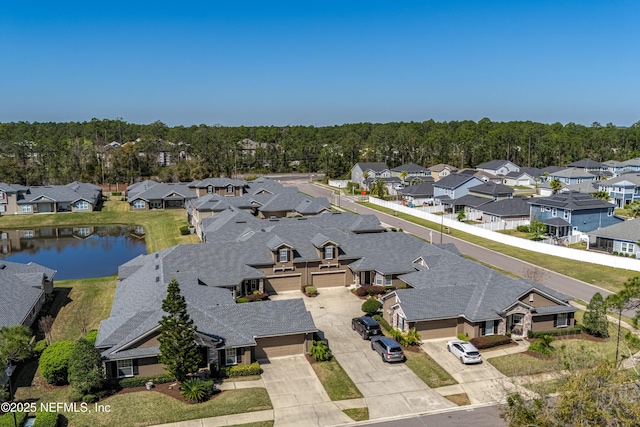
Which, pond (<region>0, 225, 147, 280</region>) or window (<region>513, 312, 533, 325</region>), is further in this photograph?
pond (<region>0, 225, 147, 280</region>)

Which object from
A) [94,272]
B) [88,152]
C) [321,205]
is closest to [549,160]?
[321,205]

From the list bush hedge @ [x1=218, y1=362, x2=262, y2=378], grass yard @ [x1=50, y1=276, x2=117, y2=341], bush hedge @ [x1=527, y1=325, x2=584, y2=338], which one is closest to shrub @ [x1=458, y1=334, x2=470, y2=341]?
bush hedge @ [x1=527, y1=325, x2=584, y2=338]

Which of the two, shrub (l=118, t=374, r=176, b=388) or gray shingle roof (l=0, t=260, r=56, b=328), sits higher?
gray shingle roof (l=0, t=260, r=56, b=328)

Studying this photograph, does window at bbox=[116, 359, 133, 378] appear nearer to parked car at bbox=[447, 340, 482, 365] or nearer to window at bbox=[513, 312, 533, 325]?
parked car at bbox=[447, 340, 482, 365]

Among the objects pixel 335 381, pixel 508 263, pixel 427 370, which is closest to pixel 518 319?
pixel 427 370

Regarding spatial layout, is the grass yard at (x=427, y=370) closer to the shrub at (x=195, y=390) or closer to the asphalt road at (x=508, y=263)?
the shrub at (x=195, y=390)

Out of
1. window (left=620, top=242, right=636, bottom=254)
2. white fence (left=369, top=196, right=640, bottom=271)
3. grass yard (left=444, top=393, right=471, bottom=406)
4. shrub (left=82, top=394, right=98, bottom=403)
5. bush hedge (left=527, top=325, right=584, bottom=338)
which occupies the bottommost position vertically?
grass yard (left=444, top=393, right=471, bottom=406)

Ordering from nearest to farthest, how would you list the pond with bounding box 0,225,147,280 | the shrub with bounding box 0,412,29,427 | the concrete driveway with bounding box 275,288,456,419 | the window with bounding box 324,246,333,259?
1. the shrub with bounding box 0,412,29,427
2. the concrete driveway with bounding box 275,288,456,419
3. the window with bounding box 324,246,333,259
4. the pond with bounding box 0,225,147,280
